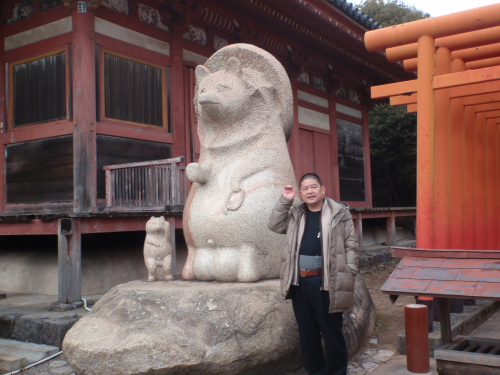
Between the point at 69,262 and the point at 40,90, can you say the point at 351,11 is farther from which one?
the point at 69,262

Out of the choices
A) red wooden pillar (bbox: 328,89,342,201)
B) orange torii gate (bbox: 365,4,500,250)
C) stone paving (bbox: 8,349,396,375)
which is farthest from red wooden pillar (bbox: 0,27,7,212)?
red wooden pillar (bbox: 328,89,342,201)

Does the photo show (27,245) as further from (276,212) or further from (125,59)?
(276,212)

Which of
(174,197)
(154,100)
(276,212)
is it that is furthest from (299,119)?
(276,212)

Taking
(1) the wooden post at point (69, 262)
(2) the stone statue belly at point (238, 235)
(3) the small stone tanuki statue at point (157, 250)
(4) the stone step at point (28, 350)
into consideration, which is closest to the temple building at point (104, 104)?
(1) the wooden post at point (69, 262)

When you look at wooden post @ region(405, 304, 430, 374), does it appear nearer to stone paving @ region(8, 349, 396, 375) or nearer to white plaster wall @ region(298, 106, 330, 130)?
stone paving @ region(8, 349, 396, 375)

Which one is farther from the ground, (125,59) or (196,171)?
(125,59)

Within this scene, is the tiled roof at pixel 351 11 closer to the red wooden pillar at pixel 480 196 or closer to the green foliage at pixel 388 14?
the red wooden pillar at pixel 480 196

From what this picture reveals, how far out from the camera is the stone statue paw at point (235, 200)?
3.92 m

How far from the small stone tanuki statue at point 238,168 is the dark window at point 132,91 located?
293cm

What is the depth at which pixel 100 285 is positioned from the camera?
6.10 meters

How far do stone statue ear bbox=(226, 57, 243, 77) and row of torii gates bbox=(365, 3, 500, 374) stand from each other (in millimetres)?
1080

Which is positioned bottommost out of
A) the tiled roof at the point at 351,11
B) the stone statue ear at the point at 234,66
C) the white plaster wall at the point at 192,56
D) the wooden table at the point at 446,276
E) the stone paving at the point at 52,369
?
the stone paving at the point at 52,369

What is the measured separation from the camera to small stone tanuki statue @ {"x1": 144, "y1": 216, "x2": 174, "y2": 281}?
416cm

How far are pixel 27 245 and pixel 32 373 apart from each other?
12.1 ft
